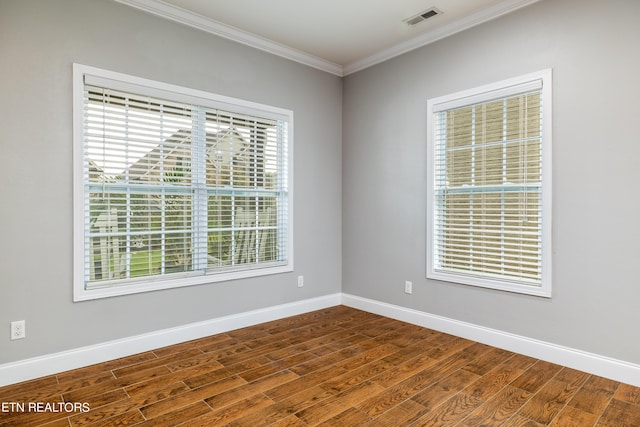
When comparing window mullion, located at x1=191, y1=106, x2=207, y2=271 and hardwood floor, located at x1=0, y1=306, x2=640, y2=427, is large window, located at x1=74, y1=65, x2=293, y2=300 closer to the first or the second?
window mullion, located at x1=191, y1=106, x2=207, y2=271

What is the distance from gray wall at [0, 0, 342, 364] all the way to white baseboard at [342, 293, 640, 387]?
155 cm

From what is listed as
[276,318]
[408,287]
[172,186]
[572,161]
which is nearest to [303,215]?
[276,318]

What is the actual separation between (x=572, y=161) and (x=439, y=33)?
1634 mm

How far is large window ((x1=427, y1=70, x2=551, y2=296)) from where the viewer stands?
290 centimetres

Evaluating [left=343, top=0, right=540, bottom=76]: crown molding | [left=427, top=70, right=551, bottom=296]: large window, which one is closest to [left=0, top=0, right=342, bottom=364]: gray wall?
[left=343, top=0, right=540, bottom=76]: crown molding

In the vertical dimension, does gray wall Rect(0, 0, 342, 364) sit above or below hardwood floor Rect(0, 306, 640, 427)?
above

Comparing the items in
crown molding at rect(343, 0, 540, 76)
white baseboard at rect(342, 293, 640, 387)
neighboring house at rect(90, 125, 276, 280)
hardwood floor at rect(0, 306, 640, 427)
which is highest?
crown molding at rect(343, 0, 540, 76)

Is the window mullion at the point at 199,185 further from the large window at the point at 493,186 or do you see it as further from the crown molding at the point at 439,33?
the large window at the point at 493,186

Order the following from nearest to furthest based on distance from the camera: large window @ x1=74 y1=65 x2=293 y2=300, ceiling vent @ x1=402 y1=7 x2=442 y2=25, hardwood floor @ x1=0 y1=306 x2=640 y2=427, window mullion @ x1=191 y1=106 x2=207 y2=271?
hardwood floor @ x1=0 y1=306 x2=640 y2=427, large window @ x1=74 y1=65 x2=293 y2=300, ceiling vent @ x1=402 y1=7 x2=442 y2=25, window mullion @ x1=191 y1=106 x2=207 y2=271

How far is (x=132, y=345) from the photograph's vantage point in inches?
116

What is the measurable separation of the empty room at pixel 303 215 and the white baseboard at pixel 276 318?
0.05ft

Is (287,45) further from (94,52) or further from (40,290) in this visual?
(40,290)

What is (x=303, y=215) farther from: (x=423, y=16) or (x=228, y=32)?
(x=423, y=16)

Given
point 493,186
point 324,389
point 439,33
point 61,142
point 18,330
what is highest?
point 439,33
